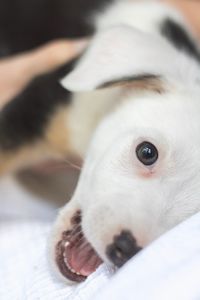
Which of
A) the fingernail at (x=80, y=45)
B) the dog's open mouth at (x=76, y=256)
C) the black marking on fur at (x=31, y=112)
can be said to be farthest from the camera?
the fingernail at (x=80, y=45)

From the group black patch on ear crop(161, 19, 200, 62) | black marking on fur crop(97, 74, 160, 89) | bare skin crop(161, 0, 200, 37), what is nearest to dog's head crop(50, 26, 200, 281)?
black marking on fur crop(97, 74, 160, 89)

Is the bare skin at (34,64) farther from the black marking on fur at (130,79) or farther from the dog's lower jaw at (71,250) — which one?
the dog's lower jaw at (71,250)

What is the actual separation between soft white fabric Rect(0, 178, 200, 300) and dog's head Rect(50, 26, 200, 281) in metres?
0.06

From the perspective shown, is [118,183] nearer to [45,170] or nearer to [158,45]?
[158,45]

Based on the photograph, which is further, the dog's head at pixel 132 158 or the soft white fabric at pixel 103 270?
the dog's head at pixel 132 158

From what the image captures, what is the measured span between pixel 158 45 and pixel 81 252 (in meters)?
0.49

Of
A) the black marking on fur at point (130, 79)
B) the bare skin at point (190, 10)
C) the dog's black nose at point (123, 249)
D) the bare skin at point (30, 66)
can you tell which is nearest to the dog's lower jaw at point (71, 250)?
the dog's black nose at point (123, 249)

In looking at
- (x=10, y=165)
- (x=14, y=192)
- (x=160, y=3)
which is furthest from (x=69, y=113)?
(x=160, y=3)

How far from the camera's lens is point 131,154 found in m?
1.19

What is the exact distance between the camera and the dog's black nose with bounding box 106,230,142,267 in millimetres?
1020

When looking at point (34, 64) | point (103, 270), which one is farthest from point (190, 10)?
point (103, 270)

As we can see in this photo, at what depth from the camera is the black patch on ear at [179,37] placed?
1.56 meters

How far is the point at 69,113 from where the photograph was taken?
153cm

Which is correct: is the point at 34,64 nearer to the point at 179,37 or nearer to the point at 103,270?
the point at 179,37
